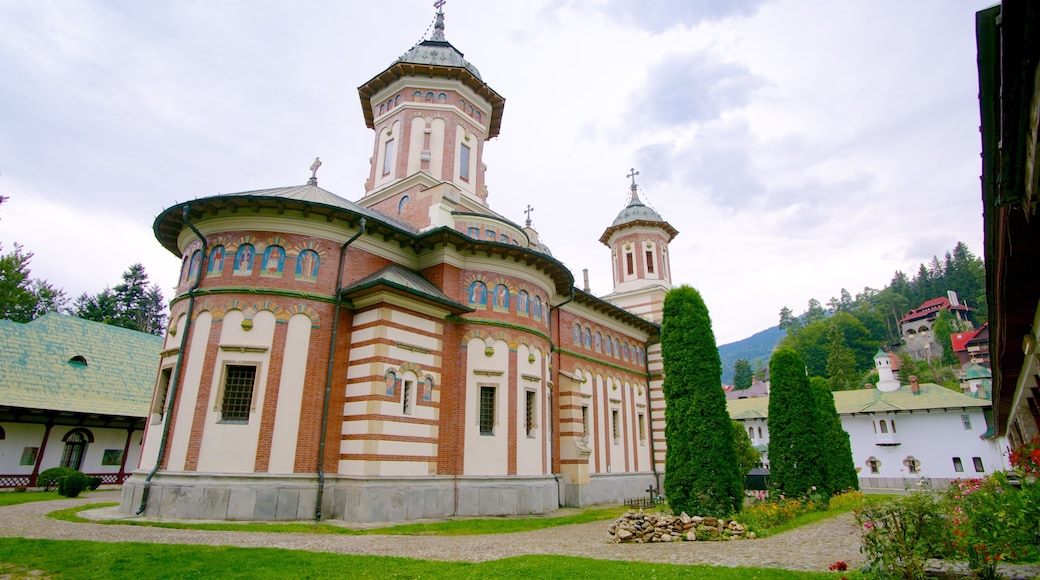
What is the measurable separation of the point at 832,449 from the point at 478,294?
638 inches

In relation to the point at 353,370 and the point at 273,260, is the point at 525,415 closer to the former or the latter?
the point at 353,370

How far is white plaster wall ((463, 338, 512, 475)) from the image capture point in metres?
17.4

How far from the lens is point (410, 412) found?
16.0 m

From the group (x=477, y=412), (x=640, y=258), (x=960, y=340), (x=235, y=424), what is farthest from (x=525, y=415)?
(x=960, y=340)

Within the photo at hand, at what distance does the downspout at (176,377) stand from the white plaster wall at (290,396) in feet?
9.35

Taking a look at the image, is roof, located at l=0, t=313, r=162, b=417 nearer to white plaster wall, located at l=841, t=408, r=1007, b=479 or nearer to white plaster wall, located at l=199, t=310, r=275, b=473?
white plaster wall, located at l=199, t=310, r=275, b=473

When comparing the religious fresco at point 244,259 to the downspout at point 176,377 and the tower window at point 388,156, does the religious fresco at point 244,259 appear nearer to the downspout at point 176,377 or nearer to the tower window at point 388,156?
the downspout at point 176,377

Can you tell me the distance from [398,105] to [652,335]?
738 inches

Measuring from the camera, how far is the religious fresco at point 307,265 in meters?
16.2

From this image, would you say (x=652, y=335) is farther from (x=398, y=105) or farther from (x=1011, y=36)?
(x=1011, y=36)

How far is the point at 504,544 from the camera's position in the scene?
1116cm

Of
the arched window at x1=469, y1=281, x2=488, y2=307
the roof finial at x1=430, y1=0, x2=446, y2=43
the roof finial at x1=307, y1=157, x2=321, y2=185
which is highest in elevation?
the roof finial at x1=430, y1=0, x2=446, y2=43

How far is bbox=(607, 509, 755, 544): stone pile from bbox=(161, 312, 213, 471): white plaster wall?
37.5 feet

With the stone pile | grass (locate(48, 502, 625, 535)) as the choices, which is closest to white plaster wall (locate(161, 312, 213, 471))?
grass (locate(48, 502, 625, 535))
